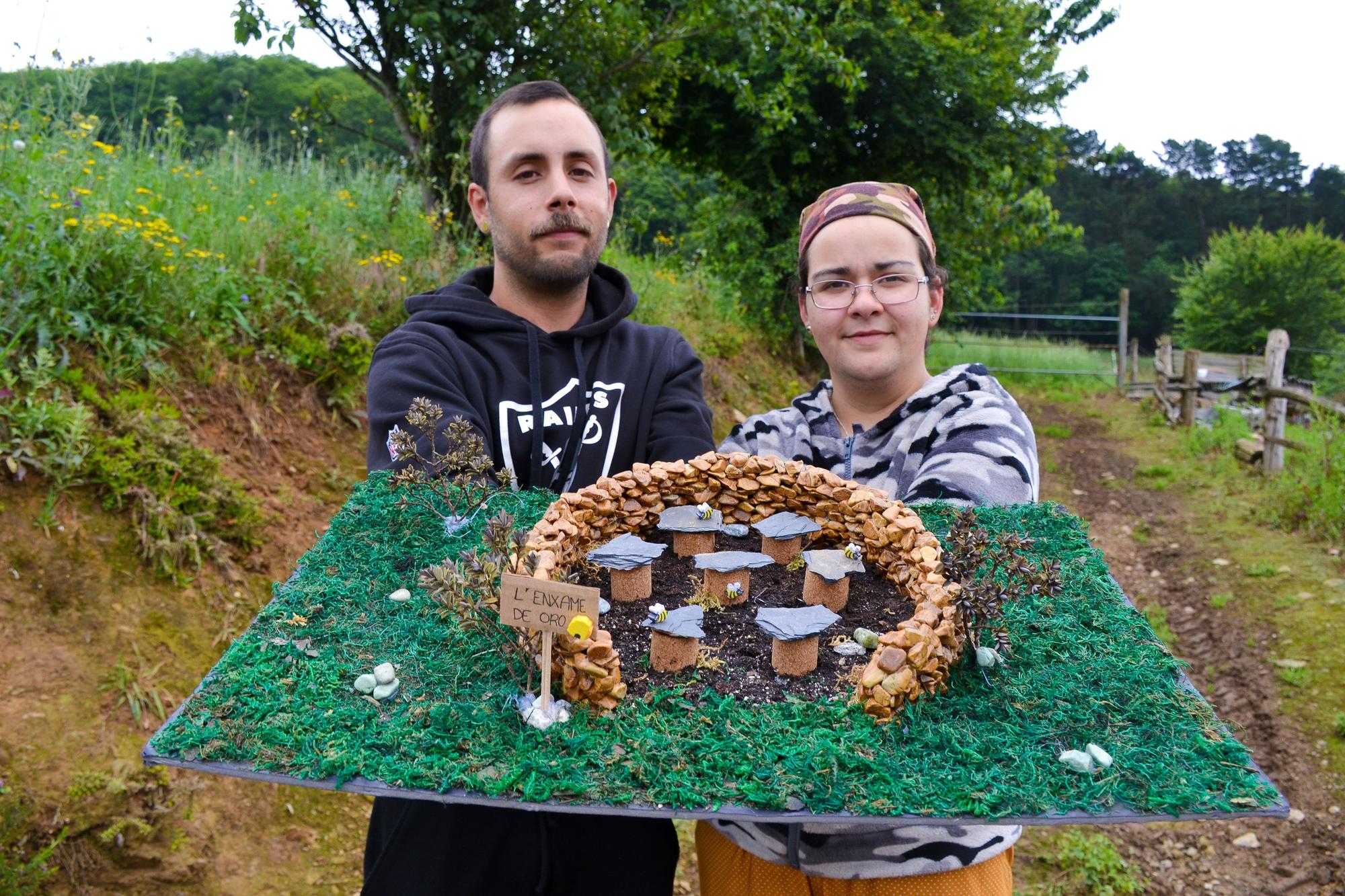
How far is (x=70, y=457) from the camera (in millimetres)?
2771

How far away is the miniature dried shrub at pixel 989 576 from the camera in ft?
4.14

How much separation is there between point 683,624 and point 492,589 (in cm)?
29

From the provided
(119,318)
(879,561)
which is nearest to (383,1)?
(119,318)

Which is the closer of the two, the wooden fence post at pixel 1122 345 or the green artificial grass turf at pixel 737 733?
the green artificial grass turf at pixel 737 733

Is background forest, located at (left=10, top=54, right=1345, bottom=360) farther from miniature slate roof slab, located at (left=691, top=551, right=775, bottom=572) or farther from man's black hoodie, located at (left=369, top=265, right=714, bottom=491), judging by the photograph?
A: miniature slate roof slab, located at (left=691, top=551, right=775, bottom=572)

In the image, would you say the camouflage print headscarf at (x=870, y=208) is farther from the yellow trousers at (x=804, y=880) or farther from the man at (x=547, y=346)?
the yellow trousers at (x=804, y=880)

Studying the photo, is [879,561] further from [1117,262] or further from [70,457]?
[1117,262]

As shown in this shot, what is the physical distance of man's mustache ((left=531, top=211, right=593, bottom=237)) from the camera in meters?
2.16

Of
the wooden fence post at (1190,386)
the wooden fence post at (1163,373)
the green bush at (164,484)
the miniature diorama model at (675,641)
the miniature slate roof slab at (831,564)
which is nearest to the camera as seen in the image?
the miniature diorama model at (675,641)

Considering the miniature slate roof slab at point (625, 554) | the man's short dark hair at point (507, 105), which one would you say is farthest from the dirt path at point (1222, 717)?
the man's short dark hair at point (507, 105)

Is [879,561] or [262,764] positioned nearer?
[262,764]

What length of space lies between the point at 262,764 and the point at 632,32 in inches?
224

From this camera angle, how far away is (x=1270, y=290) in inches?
1093

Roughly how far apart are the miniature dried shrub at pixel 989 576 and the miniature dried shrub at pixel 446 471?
2.87ft
